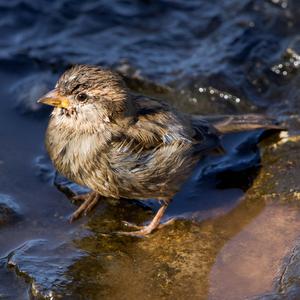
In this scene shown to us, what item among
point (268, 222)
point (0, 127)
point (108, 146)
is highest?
point (108, 146)

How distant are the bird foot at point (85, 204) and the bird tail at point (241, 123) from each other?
1.23 m

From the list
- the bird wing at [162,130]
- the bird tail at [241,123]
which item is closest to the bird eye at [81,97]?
the bird wing at [162,130]

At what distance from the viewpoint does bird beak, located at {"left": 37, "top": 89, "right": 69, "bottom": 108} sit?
5.23 m

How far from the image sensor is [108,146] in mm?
5223

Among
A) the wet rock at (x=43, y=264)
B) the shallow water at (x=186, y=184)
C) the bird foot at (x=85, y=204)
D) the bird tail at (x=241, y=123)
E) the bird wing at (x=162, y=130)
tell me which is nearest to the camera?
the wet rock at (x=43, y=264)

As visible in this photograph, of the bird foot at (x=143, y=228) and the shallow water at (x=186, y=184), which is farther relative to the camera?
the bird foot at (x=143, y=228)

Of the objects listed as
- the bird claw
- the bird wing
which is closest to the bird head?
the bird wing

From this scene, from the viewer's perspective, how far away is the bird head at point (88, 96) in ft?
17.2

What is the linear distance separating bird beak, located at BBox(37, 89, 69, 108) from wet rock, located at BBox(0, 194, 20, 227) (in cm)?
88

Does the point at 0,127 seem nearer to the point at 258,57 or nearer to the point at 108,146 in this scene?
the point at 108,146

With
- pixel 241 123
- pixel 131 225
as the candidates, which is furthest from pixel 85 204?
pixel 241 123

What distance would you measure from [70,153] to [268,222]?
5.11 feet

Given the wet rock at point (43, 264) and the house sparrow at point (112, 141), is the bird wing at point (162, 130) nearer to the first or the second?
the house sparrow at point (112, 141)

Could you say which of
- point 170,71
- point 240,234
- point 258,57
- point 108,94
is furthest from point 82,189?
point 258,57
